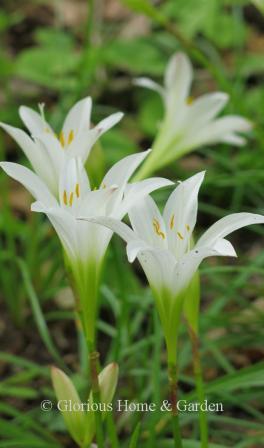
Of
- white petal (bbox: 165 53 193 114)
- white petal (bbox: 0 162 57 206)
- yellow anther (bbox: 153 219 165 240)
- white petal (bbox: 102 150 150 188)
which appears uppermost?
white petal (bbox: 165 53 193 114)

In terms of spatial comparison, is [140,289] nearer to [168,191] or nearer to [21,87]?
[168,191]

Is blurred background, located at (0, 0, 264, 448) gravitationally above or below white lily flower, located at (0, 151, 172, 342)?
above

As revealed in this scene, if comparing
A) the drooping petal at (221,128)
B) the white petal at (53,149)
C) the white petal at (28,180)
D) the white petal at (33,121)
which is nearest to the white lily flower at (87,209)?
the white petal at (28,180)

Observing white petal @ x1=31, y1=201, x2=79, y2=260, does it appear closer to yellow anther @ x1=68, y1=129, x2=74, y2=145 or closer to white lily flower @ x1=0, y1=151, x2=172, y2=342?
white lily flower @ x1=0, y1=151, x2=172, y2=342

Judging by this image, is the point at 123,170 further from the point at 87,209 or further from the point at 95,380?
the point at 95,380

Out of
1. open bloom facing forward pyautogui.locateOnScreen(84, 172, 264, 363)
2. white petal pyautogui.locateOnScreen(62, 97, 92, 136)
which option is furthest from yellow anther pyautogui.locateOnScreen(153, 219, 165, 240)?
white petal pyautogui.locateOnScreen(62, 97, 92, 136)

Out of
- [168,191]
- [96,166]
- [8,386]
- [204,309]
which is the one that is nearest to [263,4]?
[96,166]
